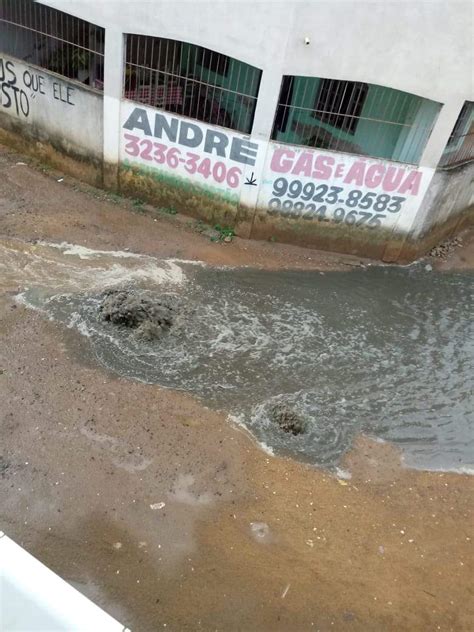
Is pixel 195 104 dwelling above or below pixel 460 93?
below

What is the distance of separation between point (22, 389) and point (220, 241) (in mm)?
4696

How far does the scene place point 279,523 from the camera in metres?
4.93

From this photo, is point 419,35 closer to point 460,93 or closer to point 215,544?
point 460,93

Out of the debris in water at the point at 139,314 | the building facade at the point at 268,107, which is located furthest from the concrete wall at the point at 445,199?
the debris in water at the point at 139,314

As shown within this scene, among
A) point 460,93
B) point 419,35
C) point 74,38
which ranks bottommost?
point 74,38

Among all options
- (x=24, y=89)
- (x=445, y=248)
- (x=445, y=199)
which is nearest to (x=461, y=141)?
(x=445, y=199)

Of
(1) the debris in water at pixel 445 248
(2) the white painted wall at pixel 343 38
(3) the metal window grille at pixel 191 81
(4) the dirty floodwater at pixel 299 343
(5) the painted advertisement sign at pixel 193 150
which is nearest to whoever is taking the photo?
(4) the dirty floodwater at pixel 299 343

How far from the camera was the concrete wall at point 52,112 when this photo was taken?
31.1 feet

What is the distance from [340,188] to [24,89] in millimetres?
6693

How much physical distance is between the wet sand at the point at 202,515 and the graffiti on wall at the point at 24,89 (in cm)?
542

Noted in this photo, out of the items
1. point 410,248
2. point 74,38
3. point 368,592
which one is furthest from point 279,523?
point 74,38

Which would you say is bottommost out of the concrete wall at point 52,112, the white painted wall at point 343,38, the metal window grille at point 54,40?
the concrete wall at point 52,112

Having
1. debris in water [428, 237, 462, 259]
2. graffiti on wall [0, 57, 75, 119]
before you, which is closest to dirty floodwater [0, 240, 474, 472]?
debris in water [428, 237, 462, 259]

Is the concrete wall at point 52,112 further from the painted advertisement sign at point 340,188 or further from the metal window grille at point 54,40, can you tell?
the painted advertisement sign at point 340,188
